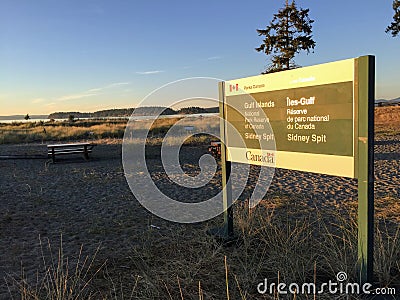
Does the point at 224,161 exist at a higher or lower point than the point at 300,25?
lower

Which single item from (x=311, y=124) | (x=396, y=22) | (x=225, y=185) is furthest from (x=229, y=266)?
(x=396, y=22)

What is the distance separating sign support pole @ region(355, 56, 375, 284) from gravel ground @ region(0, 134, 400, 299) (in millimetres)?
2744

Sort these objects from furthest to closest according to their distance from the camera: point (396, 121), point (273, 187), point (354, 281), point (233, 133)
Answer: point (396, 121) < point (273, 187) < point (233, 133) < point (354, 281)

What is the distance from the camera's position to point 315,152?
349cm

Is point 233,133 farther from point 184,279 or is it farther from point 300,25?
point 300,25

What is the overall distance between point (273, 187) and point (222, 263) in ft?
15.0

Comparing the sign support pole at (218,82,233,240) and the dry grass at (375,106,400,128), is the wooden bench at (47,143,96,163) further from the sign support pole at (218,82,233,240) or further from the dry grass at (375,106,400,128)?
the dry grass at (375,106,400,128)

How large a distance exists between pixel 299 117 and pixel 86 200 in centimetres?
517

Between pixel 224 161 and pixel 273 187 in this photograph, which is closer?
pixel 224 161

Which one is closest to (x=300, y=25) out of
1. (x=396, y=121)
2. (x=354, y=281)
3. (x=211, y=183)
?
(x=396, y=121)

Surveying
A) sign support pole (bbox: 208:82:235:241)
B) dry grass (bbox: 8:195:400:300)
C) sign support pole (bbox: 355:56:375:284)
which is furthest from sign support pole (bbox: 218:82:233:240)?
sign support pole (bbox: 355:56:375:284)

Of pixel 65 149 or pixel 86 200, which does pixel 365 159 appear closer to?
pixel 86 200

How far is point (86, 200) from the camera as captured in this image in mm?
7363

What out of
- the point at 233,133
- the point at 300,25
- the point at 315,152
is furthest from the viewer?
the point at 300,25
